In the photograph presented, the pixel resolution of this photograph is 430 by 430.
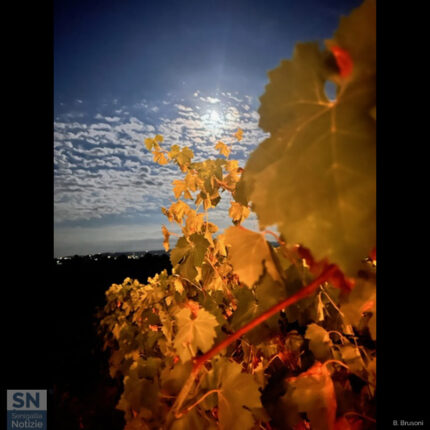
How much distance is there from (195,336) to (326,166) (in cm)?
73

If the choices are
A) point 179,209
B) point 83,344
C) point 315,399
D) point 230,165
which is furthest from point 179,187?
point 83,344

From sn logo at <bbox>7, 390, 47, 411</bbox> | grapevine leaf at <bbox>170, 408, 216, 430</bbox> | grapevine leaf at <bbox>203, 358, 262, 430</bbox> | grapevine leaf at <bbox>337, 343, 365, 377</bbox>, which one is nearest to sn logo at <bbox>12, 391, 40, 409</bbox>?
sn logo at <bbox>7, 390, 47, 411</bbox>

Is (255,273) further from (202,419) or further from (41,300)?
(41,300)

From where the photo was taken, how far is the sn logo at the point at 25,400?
56.7 inches

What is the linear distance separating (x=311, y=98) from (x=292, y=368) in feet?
4.14

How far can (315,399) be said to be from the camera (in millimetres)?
941

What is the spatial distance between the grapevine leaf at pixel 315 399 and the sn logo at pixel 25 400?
4.16 ft

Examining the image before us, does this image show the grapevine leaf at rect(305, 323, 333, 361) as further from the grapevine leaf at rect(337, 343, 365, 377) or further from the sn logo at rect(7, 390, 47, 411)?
the sn logo at rect(7, 390, 47, 411)

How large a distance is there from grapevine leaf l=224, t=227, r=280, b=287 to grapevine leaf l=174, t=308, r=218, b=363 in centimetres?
38

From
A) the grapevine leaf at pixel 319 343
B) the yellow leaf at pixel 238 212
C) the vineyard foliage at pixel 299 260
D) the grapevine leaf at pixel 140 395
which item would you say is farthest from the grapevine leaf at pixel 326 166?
the yellow leaf at pixel 238 212

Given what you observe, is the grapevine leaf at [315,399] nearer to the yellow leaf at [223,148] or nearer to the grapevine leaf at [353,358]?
the grapevine leaf at [353,358]

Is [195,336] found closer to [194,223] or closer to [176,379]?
[176,379]

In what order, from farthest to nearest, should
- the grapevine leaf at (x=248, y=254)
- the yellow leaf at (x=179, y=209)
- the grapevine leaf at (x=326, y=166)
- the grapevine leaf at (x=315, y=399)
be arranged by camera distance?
1. the yellow leaf at (x=179, y=209)
2. the grapevine leaf at (x=315, y=399)
3. the grapevine leaf at (x=248, y=254)
4. the grapevine leaf at (x=326, y=166)
